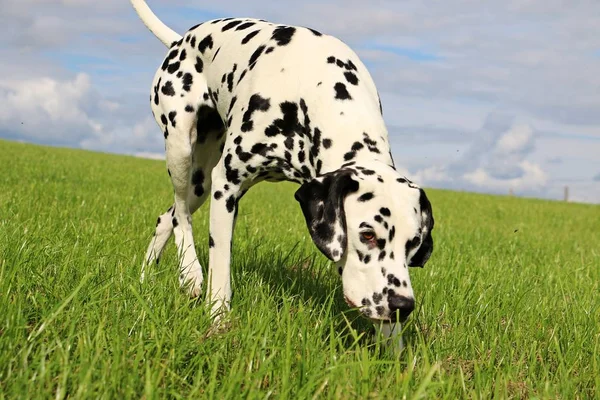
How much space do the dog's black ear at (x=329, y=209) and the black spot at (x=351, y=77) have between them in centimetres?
113

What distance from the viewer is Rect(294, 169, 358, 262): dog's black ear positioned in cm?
355

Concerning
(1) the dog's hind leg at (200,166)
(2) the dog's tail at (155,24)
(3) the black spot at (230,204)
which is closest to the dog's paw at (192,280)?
(1) the dog's hind leg at (200,166)

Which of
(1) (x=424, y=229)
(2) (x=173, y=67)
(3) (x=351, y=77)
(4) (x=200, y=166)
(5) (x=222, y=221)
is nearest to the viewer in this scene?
(1) (x=424, y=229)

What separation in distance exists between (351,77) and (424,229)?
4.63 ft

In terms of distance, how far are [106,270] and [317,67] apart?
211 centimetres

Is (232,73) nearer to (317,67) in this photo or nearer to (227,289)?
(317,67)

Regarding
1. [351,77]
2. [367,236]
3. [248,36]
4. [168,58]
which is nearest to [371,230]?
[367,236]

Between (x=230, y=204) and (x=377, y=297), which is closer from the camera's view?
(x=377, y=297)

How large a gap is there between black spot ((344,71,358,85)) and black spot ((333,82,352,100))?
9 cm

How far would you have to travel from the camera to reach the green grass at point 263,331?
9.49 feet

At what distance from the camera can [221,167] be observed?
4.92 m

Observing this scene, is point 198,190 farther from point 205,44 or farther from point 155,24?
point 155,24

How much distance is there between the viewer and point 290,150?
182 inches

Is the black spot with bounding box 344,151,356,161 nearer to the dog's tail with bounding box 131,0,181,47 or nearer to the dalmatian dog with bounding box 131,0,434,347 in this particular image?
the dalmatian dog with bounding box 131,0,434,347
